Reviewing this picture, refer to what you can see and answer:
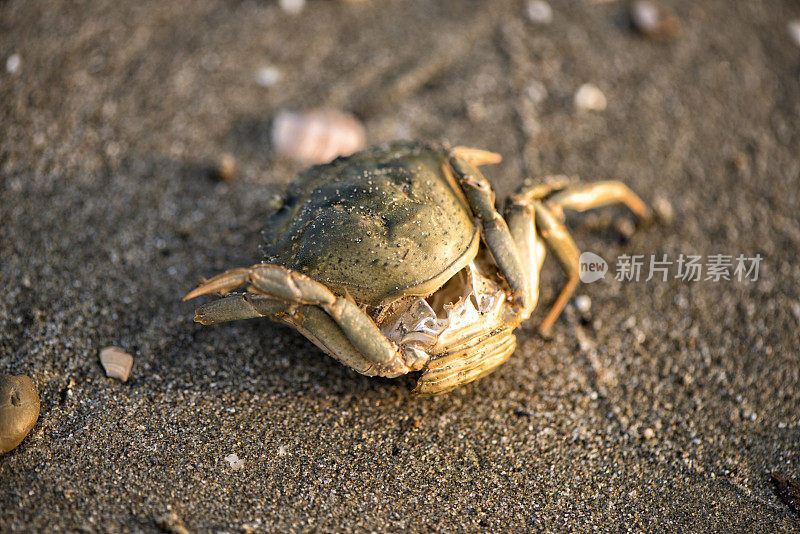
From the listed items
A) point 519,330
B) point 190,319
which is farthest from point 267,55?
point 519,330

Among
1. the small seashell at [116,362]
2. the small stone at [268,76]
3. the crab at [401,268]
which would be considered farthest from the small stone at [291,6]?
the small seashell at [116,362]

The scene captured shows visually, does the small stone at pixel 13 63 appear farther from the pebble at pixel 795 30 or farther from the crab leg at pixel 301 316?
the pebble at pixel 795 30

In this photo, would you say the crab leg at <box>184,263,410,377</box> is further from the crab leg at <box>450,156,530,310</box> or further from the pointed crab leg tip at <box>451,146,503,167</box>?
the pointed crab leg tip at <box>451,146,503,167</box>

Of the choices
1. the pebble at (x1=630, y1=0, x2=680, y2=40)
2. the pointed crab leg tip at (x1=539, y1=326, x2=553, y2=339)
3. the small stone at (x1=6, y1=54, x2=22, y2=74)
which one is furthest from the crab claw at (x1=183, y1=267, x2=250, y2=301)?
the pebble at (x1=630, y1=0, x2=680, y2=40)

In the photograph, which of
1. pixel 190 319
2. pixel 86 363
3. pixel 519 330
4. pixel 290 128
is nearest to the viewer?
pixel 86 363

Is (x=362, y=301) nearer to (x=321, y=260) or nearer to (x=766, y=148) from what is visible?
(x=321, y=260)

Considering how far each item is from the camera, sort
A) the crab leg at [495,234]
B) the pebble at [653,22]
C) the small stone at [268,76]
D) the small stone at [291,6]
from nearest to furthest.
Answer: the crab leg at [495,234] → the small stone at [268,76] → the small stone at [291,6] → the pebble at [653,22]

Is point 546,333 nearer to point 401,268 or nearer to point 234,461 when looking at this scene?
point 401,268
